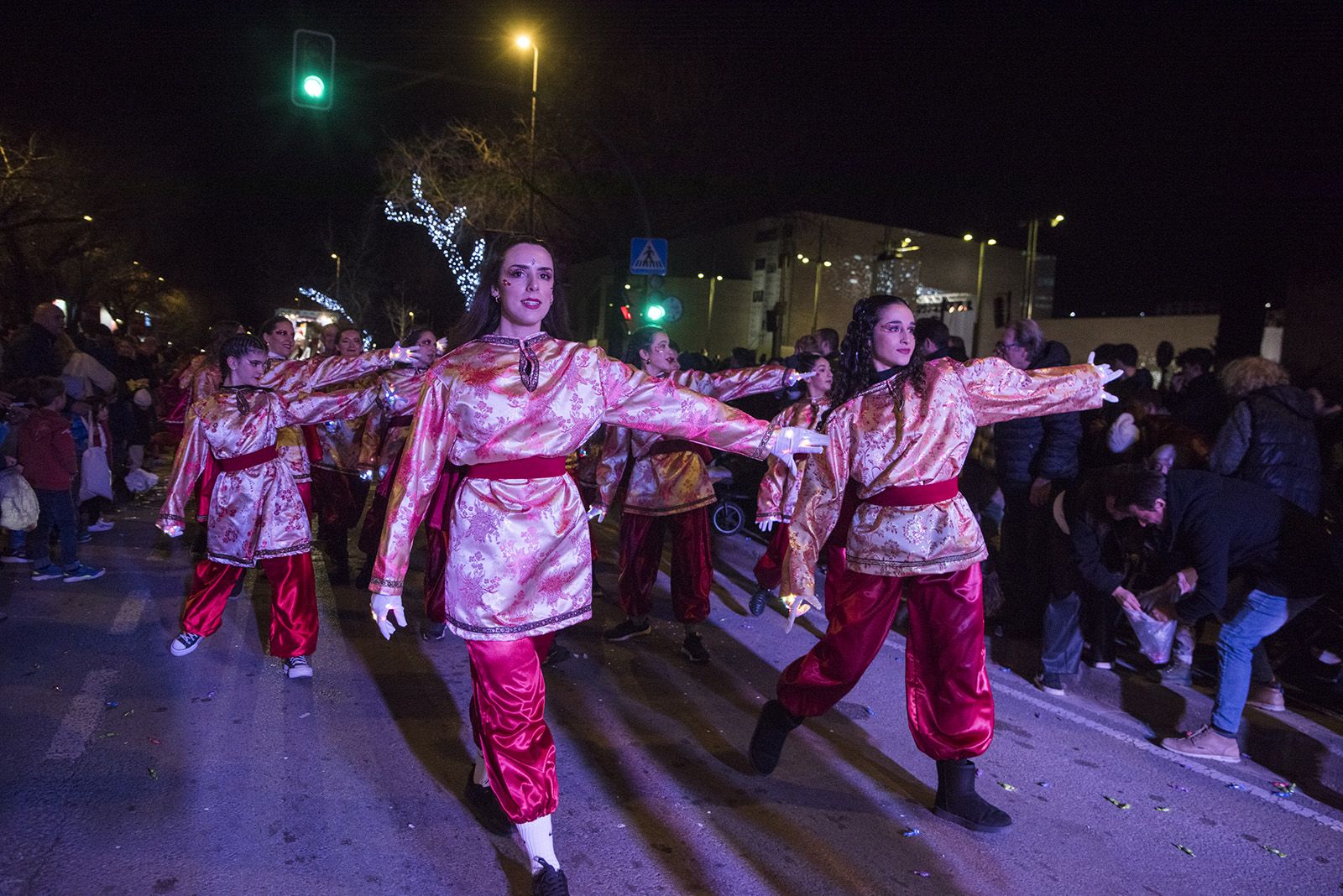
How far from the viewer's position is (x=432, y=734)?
14.2ft

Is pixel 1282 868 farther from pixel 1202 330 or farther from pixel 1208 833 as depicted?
pixel 1202 330

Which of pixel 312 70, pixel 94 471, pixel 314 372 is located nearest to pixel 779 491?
pixel 314 372

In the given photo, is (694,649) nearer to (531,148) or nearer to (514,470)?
(514,470)

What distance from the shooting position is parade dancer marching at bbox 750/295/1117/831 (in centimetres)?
362

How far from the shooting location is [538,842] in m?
3.03

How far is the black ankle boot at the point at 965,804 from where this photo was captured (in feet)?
11.8

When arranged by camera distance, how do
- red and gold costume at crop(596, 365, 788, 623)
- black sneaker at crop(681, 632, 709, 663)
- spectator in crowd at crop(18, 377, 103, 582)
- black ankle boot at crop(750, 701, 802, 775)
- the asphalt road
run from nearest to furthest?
1. the asphalt road
2. black ankle boot at crop(750, 701, 802, 775)
3. black sneaker at crop(681, 632, 709, 663)
4. red and gold costume at crop(596, 365, 788, 623)
5. spectator in crowd at crop(18, 377, 103, 582)

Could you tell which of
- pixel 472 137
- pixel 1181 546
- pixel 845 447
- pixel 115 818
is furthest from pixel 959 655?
pixel 472 137

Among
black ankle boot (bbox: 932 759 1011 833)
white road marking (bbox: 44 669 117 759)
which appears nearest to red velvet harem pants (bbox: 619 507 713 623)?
black ankle boot (bbox: 932 759 1011 833)

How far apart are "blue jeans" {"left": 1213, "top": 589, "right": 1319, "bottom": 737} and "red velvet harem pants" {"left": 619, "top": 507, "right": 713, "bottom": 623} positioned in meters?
2.74

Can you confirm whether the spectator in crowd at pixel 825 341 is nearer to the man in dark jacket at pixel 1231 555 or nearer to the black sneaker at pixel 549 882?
the man in dark jacket at pixel 1231 555

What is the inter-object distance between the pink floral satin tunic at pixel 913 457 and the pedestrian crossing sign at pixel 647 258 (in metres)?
10.0

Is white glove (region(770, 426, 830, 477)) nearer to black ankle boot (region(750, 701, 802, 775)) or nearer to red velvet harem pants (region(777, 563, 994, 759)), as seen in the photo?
red velvet harem pants (region(777, 563, 994, 759))

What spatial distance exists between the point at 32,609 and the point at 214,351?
7.10ft
